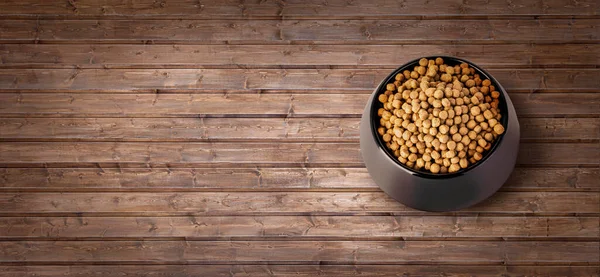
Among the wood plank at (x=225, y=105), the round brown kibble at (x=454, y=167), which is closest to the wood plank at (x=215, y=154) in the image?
the wood plank at (x=225, y=105)

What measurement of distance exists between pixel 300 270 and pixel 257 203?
0.90 feet

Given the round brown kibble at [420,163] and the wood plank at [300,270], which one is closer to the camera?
the round brown kibble at [420,163]

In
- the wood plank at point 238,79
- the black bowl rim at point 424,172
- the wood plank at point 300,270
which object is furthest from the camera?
the wood plank at point 238,79

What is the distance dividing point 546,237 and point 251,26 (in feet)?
4.21

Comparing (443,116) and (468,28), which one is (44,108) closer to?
(443,116)

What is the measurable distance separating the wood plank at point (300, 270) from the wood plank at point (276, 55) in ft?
2.36

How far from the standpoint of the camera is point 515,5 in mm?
2027

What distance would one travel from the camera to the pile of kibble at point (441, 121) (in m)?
1.62

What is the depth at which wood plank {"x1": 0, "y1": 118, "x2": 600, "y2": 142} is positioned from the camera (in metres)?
1.93

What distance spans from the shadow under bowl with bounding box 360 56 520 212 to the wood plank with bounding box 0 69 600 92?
0.97ft

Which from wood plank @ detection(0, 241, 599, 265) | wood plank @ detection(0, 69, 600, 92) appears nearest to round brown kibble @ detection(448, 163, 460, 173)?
wood plank @ detection(0, 241, 599, 265)

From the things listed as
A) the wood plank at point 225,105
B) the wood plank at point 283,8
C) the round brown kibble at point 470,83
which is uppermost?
the wood plank at point 283,8

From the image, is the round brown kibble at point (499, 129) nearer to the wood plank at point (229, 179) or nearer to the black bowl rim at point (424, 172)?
the black bowl rim at point (424, 172)

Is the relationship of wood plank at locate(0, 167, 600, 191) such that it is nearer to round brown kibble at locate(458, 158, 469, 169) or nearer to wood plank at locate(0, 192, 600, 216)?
wood plank at locate(0, 192, 600, 216)
